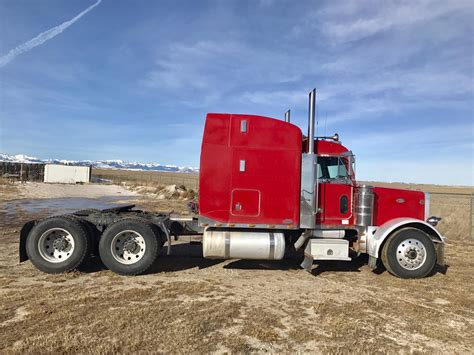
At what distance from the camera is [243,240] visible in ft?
23.1

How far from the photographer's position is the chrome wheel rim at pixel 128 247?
22.8 feet

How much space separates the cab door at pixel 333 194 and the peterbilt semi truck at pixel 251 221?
21mm

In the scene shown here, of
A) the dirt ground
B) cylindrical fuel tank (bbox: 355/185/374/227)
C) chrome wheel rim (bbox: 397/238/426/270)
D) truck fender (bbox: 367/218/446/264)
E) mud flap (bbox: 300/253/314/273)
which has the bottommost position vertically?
the dirt ground

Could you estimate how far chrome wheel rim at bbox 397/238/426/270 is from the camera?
7.14 meters

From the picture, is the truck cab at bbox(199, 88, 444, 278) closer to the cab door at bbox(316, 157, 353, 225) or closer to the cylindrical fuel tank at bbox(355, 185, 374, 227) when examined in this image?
the cylindrical fuel tank at bbox(355, 185, 374, 227)

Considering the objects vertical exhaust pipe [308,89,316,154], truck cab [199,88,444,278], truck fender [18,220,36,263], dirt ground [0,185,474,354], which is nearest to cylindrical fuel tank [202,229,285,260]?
truck cab [199,88,444,278]

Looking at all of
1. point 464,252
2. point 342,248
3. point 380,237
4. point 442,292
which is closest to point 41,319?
point 342,248

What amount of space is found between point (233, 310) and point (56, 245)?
401 centimetres

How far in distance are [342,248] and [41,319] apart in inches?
214

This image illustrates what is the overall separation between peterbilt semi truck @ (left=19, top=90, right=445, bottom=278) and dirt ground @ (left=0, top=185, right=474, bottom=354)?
16.7 inches

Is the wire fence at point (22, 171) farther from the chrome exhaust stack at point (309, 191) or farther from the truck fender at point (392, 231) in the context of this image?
the truck fender at point (392, 231)

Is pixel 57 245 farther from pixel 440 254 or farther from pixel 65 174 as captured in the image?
pixel 65 174

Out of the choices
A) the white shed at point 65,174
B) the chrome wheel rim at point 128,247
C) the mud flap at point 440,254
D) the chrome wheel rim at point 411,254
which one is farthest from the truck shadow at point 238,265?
the white shed at point 65,174

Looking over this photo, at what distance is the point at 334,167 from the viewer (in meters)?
7.58
